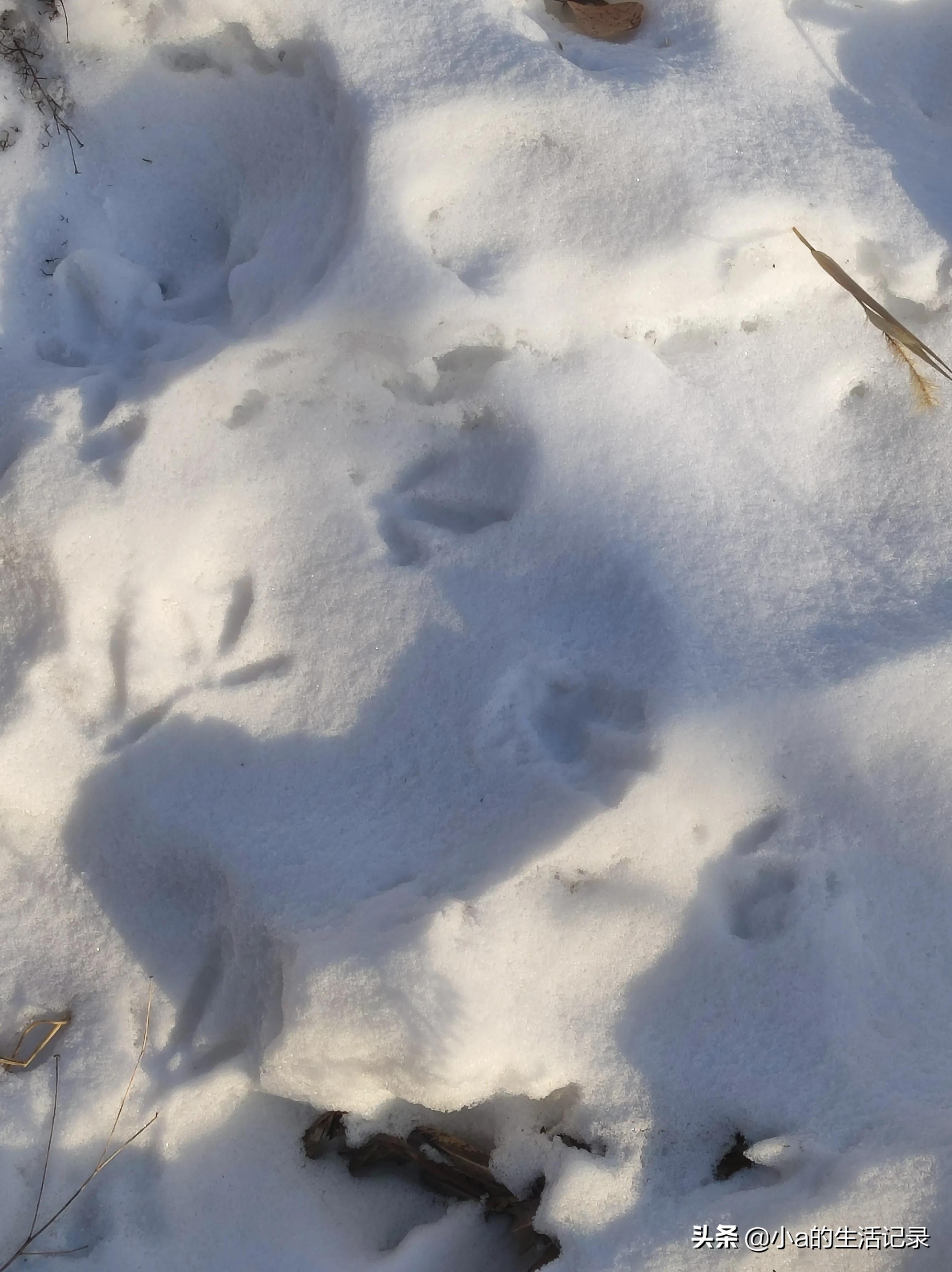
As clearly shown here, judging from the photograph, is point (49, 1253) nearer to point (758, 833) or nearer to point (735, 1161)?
point (735, 1161)

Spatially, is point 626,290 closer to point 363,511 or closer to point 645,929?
point 363,511

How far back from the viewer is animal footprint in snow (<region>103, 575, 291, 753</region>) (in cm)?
186

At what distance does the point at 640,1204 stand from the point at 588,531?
1.19 metres

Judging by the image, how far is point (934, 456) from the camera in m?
1.93

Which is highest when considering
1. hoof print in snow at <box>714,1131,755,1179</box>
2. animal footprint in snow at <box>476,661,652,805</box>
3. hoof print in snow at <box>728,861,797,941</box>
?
animal footprint in snow at <box>476,661,652,805</box>

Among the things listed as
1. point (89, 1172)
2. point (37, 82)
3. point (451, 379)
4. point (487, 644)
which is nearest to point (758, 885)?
point (487, 644)

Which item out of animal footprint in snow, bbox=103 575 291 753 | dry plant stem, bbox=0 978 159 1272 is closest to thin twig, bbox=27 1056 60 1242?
dry plant stem, bbox=0 978 159 1272

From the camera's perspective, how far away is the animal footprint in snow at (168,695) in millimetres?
1864

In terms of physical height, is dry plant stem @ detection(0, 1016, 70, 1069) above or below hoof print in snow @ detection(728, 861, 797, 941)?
above

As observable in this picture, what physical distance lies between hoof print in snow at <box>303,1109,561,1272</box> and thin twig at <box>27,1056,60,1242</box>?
1.50 ft

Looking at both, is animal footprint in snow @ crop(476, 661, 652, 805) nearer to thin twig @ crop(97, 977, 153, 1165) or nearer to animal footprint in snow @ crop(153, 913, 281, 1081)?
animal footprint in snow @ crop(153, 913, 281, 1081)

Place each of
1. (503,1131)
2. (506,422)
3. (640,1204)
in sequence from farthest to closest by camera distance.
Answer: (506,422) < (503,1131) < (640,1204)

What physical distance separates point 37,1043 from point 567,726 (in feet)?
3.82

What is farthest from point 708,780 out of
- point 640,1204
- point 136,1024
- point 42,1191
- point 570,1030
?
point 42,1191
